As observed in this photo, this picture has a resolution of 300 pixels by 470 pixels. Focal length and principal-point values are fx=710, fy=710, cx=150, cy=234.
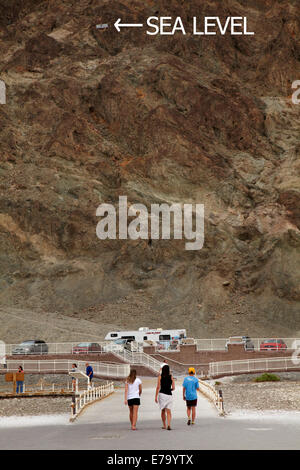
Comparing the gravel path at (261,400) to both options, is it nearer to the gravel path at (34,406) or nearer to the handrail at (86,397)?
the handrail at (86,397)

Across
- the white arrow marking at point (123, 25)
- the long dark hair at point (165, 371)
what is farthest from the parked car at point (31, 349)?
the white arrow marking at point (123, 25)

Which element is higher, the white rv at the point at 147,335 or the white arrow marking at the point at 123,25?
the white arrow marking at the point at 123,25

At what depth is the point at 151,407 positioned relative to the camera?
22.6m

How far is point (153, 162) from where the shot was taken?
279 feet

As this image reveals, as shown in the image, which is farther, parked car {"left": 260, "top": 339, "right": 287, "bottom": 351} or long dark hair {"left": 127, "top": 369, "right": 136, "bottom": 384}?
parked car {"left": 260, "top": 339, "right": 287, "bottom": 351}

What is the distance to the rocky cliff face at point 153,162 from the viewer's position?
239 ft

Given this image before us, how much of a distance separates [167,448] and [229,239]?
6634 cm

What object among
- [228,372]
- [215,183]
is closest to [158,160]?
[215,183]

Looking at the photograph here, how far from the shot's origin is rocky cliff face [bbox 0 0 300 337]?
72938 mm

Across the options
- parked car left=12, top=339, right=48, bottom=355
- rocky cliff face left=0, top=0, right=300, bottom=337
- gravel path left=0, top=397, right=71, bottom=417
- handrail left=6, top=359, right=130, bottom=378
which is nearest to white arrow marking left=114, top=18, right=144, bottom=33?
rocky cliff face left=0, top=0, right=300, bottom=337

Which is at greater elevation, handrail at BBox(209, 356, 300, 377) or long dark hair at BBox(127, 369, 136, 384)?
long dark hair at BBox(127, 369, 136, 384)

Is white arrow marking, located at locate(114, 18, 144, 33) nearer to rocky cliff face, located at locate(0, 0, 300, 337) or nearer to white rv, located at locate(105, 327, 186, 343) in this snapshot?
rocky cliff face, located at locate(0, 0, 300, 337)

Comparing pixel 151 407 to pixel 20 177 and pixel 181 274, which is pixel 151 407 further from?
pixel 20 177

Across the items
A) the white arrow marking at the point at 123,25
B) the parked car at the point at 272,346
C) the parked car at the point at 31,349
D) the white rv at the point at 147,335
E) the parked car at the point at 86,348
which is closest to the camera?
the parked car at the point at 272,346
